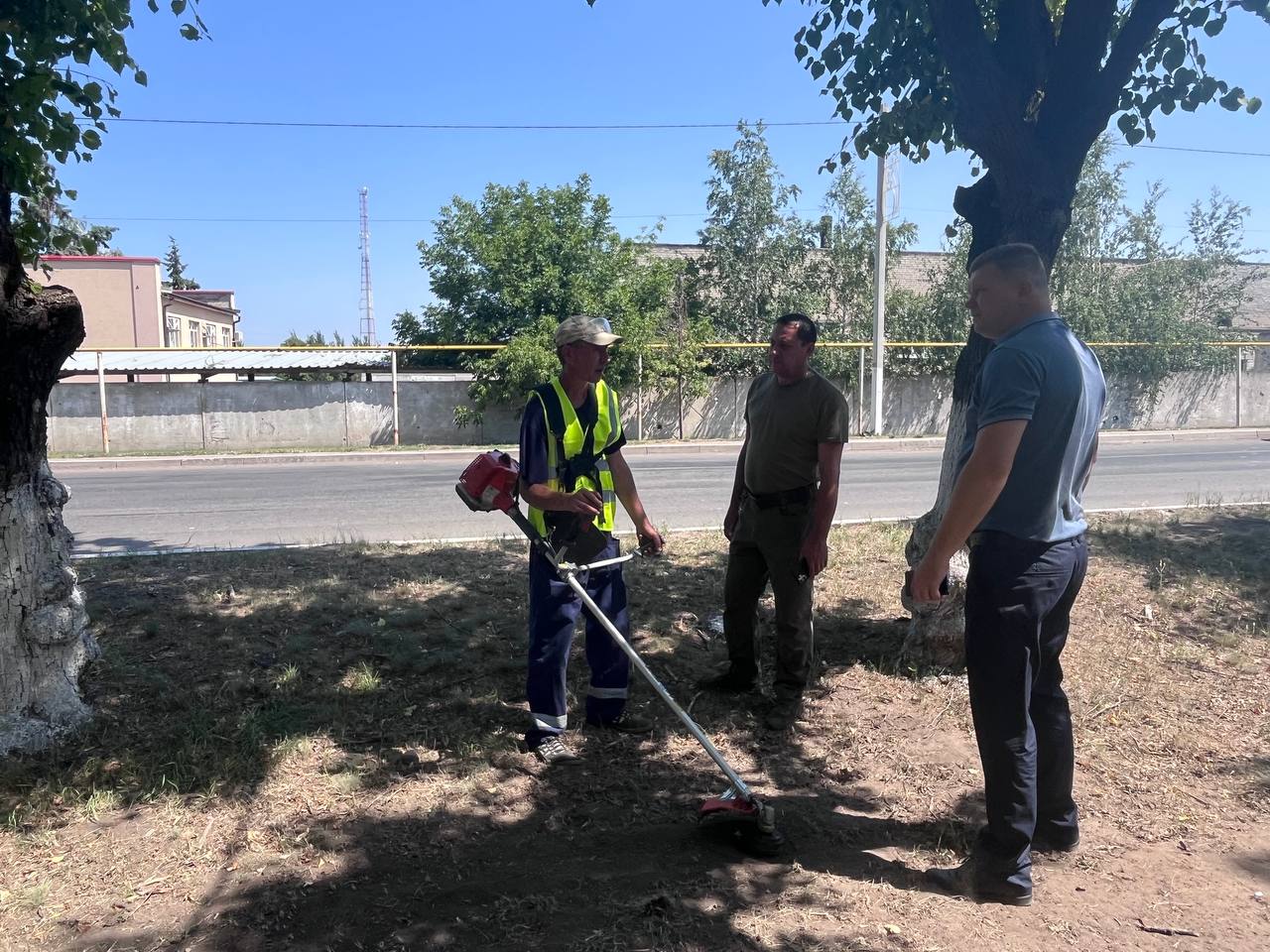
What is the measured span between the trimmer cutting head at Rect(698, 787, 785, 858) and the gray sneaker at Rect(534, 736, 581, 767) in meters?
0.74

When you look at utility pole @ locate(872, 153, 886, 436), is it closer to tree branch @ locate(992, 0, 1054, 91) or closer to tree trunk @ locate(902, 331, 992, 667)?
tree branch @ locate(992, 0, 1054, 91)

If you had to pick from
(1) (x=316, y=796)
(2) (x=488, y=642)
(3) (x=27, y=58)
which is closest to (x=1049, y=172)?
(2) (x=488, y=642)

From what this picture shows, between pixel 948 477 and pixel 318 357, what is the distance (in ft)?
67.7

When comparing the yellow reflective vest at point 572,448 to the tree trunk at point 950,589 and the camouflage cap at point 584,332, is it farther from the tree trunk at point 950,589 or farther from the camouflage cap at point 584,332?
the tree trunk at point 950,589

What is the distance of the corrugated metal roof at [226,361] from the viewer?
20.6 meters

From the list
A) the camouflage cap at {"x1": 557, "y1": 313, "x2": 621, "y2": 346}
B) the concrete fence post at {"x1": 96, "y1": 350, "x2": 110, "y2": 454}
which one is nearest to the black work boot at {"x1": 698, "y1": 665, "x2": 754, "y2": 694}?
the camouflage cap at {"x1": 557, "y1": 313, "x2": 621, "y2": 346}

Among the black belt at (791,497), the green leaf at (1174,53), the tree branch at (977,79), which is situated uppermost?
the green leaf at (1174,53)

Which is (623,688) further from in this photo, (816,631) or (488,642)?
(816,631)

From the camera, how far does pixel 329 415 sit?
2106cm

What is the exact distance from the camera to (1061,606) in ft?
9.41

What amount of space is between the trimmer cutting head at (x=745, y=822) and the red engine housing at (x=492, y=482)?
4.44 feet

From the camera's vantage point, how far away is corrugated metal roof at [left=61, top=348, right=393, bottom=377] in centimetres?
2061

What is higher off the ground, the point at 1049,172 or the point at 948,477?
the point at 1049,172

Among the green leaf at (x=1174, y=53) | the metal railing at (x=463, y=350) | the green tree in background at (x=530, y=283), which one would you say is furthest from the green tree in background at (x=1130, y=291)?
the green leaf at (x=1174, y=53)
